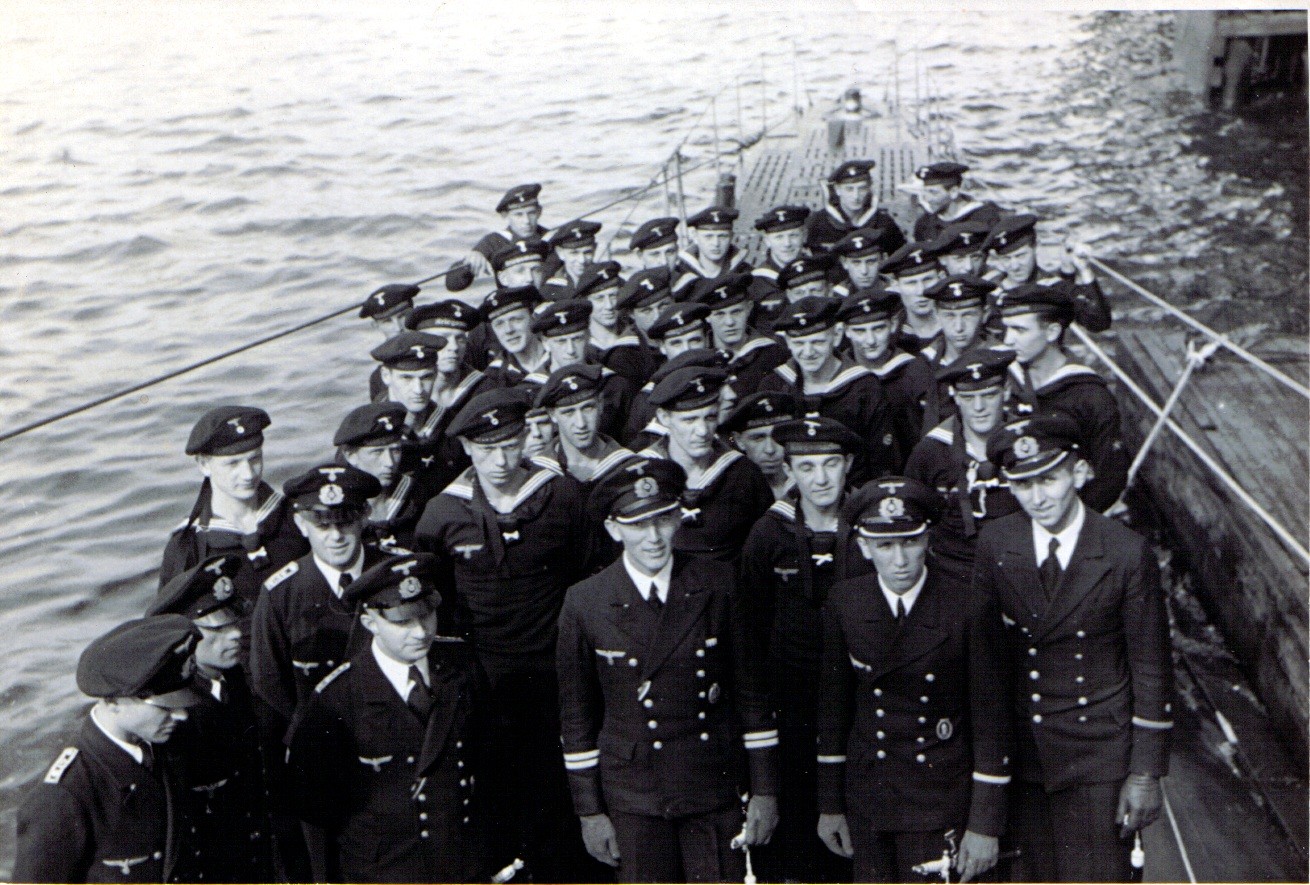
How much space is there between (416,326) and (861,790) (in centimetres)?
343

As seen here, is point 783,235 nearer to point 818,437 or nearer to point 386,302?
point 386,302

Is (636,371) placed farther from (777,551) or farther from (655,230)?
(777,551)

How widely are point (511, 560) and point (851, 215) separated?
4.55 m

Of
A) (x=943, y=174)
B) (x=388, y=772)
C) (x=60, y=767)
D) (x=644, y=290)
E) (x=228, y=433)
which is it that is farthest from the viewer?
(x=943, y=174)

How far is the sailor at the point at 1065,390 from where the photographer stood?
4.53 m

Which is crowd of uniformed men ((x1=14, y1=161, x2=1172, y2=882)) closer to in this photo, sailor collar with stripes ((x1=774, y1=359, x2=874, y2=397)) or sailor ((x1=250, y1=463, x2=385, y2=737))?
sailor ((x1=250, y1=463, x2=385, y2=737))

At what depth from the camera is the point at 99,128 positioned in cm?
1619

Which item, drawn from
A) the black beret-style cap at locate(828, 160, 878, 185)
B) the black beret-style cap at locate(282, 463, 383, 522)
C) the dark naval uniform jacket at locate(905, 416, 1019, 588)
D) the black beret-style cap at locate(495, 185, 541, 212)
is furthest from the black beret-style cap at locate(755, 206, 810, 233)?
the black beret-style cap at locate(282, 463, 383, 522)

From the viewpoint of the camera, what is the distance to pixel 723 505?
4.32 m

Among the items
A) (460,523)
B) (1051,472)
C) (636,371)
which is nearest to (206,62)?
(636,371)

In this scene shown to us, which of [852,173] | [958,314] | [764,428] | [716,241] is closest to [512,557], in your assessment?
[764,428]

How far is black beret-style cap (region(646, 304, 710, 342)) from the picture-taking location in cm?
534

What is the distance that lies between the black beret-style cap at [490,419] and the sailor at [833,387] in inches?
56.2

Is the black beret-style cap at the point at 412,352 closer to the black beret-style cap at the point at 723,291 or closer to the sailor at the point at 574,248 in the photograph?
the black beret-style cap at the point at 723,291
